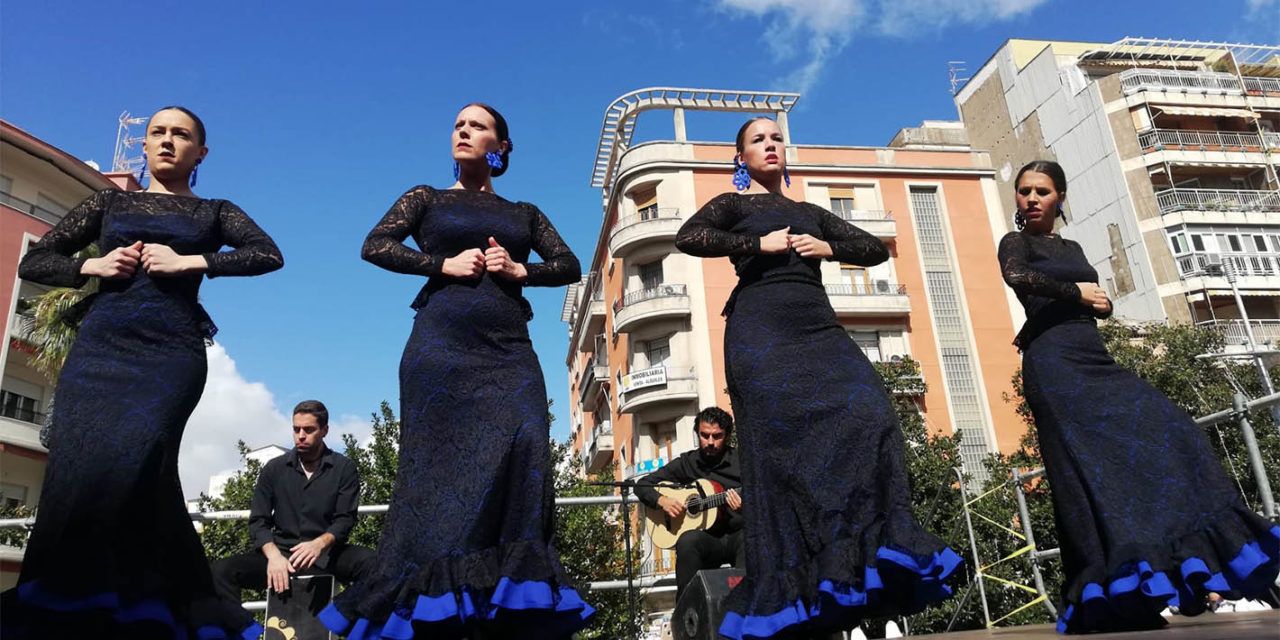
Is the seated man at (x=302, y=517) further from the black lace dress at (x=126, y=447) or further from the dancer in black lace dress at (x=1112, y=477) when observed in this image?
the dancer in black lace dress at (x=1112, y=477)

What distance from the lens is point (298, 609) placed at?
4.58 meters

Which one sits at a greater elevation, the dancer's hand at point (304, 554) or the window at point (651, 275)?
the window at point (651, 275)

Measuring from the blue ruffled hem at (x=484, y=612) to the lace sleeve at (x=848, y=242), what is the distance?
192 cm

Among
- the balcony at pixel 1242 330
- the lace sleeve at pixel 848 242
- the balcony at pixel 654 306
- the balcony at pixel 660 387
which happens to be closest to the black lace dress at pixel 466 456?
the lace sleeve at pixel 848 242

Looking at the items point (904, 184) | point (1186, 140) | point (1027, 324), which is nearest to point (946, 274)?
point (904, 184)

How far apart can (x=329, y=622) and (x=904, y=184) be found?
3249cm

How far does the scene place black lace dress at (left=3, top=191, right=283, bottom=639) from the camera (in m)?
2.69

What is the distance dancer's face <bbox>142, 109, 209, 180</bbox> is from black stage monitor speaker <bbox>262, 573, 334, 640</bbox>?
2308mm

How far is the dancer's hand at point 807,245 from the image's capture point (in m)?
3.57

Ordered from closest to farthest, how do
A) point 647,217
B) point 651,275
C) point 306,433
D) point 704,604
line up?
point 704,604 < point 306,433 < point 651,275 < point 647,217

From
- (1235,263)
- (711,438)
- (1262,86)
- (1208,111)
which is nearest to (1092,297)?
(711,438)

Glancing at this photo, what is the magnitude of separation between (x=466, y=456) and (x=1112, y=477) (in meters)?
2.83

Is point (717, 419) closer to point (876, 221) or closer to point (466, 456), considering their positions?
point (466, 456)

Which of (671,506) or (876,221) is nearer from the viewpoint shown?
(671,506)
